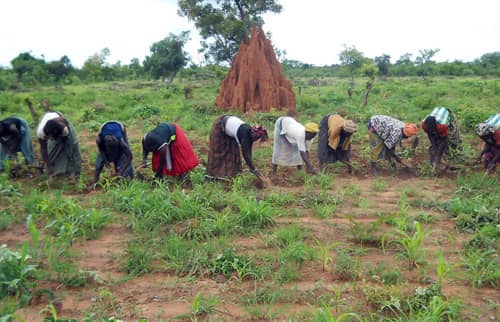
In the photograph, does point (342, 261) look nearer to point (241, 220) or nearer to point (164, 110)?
point (241, 220)

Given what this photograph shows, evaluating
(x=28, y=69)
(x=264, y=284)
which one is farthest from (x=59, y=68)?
(x=264, y=284)

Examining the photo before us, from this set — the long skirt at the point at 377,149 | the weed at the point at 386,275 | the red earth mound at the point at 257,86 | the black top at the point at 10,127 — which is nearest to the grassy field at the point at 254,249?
the weed at the point at 386,275

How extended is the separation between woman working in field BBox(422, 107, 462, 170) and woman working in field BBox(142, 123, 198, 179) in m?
3.44

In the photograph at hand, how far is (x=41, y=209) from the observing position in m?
4.50

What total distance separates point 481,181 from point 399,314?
3.43 m

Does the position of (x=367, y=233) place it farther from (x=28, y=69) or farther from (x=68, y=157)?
(x=28, y=69)

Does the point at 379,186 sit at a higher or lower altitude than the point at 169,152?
lower

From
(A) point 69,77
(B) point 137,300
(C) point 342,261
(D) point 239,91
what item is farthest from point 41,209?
(A) point 69,77

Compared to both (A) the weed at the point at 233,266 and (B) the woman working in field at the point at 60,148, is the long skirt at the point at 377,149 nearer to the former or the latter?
(A) the weed at the point at 233,266

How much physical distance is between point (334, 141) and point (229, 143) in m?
1.60

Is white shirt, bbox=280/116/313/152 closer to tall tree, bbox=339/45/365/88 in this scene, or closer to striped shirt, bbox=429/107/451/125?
striped shirt, bbox=429/107/451/125

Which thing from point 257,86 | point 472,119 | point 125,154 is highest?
point 257,86

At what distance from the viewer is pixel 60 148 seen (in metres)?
5.88

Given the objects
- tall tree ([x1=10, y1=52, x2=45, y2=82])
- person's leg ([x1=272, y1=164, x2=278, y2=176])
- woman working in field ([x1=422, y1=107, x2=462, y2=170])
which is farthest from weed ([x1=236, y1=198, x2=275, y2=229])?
tall tree ([x1=10, y1=52, x2=45, y2=82])
